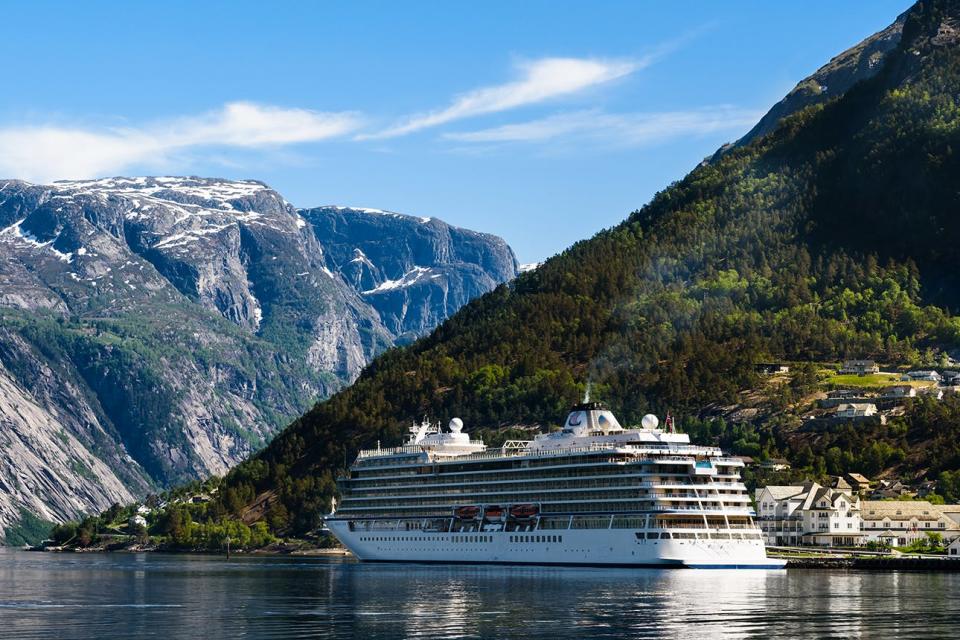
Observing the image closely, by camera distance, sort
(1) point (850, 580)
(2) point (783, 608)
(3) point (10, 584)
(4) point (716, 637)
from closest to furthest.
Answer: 1. (4) point (716, 637)
2. (2) point (783, 608)
3. (1) point (850, 580)
4. (3) point (10, 584)

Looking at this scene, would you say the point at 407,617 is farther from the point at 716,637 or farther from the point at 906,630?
the point at 906,630

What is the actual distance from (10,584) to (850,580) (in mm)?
97143

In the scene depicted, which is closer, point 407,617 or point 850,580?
point 407,617

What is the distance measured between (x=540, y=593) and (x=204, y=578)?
2392 inches

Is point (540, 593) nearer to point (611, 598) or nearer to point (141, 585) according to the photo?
point (611, 598)

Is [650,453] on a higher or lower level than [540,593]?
higher

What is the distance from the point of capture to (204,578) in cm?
19875

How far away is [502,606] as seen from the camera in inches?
5453

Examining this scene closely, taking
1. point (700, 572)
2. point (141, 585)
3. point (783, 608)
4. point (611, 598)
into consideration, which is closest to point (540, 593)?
point (611, 598)

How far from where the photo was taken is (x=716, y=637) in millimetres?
114625

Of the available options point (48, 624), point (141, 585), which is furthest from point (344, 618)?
point (141, 585)

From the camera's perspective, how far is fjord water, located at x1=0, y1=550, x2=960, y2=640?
11938 cm

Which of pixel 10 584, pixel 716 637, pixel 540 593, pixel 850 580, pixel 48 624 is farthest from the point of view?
pixel 10 584

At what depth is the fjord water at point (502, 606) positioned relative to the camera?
11938cm
